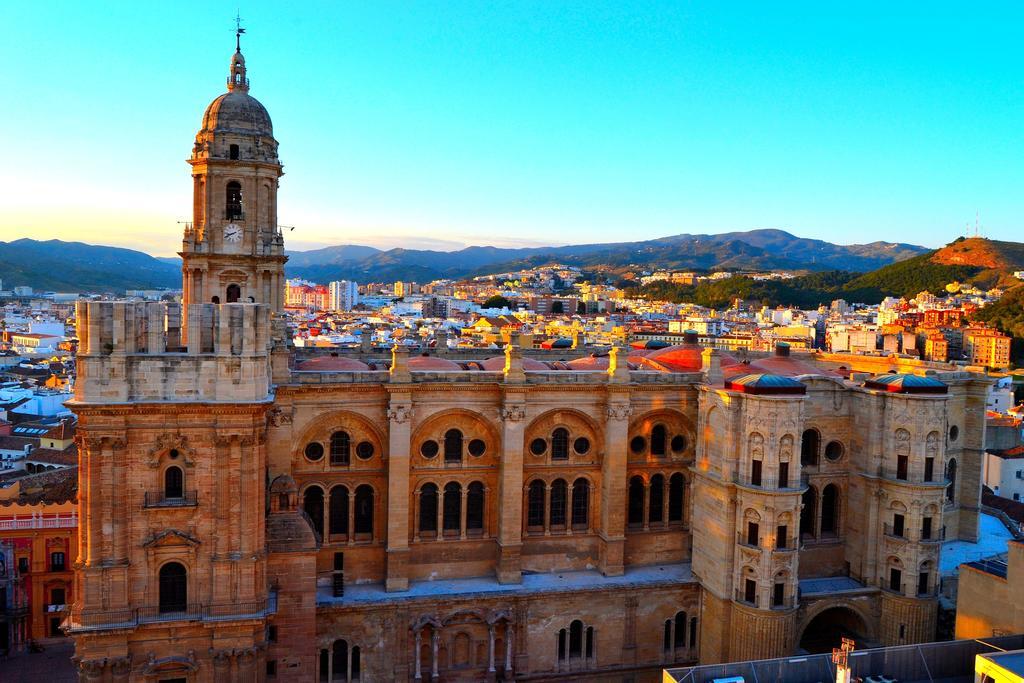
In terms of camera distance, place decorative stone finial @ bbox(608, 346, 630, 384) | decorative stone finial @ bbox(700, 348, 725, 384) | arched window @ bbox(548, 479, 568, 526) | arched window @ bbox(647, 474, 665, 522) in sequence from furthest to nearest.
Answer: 1. arched window @ bbox(647, 474, 665, 522)
2. arched window @ bbox(548, 479, 568, 526)
3. decorative stone finial @ bbox(700, 348, 725, 384)
4. decorative stone finial @ bbox(608, 346, 630, 384)

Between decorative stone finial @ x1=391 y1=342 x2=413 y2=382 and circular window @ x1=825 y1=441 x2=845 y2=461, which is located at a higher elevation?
decorative stone finial @ x1=391 y1=342 x2=413 y2=382

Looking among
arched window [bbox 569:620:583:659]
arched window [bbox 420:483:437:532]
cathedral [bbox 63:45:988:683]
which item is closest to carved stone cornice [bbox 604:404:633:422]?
cathedral [bbox 63:45:988:683]

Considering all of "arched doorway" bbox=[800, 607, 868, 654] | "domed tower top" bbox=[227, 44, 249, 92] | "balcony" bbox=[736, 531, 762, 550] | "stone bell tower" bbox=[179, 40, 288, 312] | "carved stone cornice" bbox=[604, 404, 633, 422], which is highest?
"domed tower top" bbox=[227, 44, 249, 92]

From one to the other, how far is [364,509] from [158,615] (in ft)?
27.6

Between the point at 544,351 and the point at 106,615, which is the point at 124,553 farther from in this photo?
the point at 544,351

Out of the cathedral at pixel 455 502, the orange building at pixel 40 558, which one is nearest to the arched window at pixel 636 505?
the cathedral at pixel 455 502

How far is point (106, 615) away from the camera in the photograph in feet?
79.0

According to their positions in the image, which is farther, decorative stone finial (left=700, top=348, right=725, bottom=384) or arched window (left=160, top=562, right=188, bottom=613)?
decorative stone finial (left=700, top=348, right=725, bottom=384)

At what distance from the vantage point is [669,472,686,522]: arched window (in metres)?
33.9

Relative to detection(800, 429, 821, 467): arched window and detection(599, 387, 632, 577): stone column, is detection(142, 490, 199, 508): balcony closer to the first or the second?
detection(599, 387, 632, 577): stone column

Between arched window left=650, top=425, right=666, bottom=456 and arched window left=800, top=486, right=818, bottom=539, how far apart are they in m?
6.34

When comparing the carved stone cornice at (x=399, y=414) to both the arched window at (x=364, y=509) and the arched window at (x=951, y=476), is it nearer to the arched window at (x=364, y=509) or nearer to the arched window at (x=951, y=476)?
the arched window at (x=364, y=509)

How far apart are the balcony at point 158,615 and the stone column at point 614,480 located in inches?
535

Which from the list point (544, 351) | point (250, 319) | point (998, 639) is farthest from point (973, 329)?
point (250, 319)
